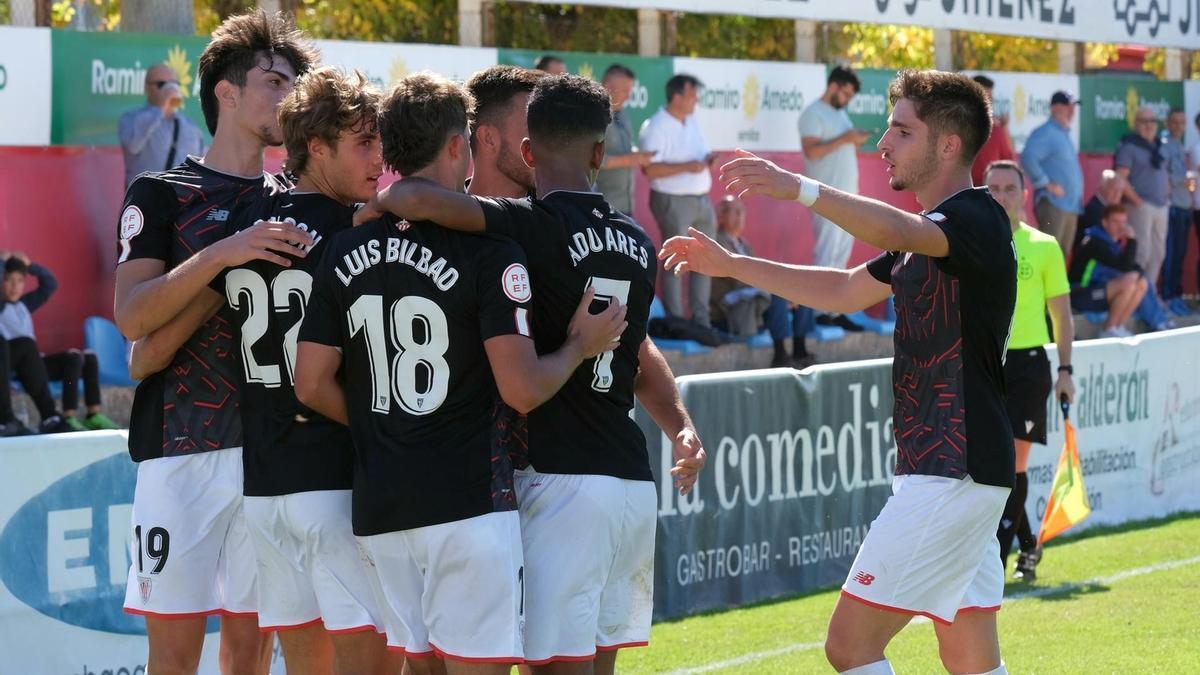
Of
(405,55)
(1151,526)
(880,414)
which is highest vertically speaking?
(405,55)

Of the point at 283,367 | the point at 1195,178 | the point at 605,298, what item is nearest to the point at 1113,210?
the point at 1195,178

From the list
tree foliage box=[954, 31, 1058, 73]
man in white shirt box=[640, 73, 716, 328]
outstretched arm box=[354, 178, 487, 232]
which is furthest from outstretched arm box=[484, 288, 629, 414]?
tree foliage box=[954, 31, 1058, 73]

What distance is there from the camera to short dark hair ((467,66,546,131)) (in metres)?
4.73

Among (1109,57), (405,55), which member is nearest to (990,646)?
(405,55)

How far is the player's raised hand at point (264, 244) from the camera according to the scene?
446 centimetres

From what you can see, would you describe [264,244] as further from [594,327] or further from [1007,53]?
[1007,53]

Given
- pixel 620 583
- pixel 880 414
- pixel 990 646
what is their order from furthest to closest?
pixel 880 414, pixel 990 646, pixel 620 583

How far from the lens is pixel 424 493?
4.30 metres

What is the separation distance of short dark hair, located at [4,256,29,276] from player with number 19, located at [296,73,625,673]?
6.46 metres

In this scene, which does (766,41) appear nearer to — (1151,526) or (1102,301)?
(1102,301)

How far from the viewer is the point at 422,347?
14.0 ft

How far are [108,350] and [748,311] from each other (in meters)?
5.57

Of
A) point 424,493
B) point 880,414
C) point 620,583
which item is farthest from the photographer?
point 880,414

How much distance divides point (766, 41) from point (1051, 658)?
13444mm
